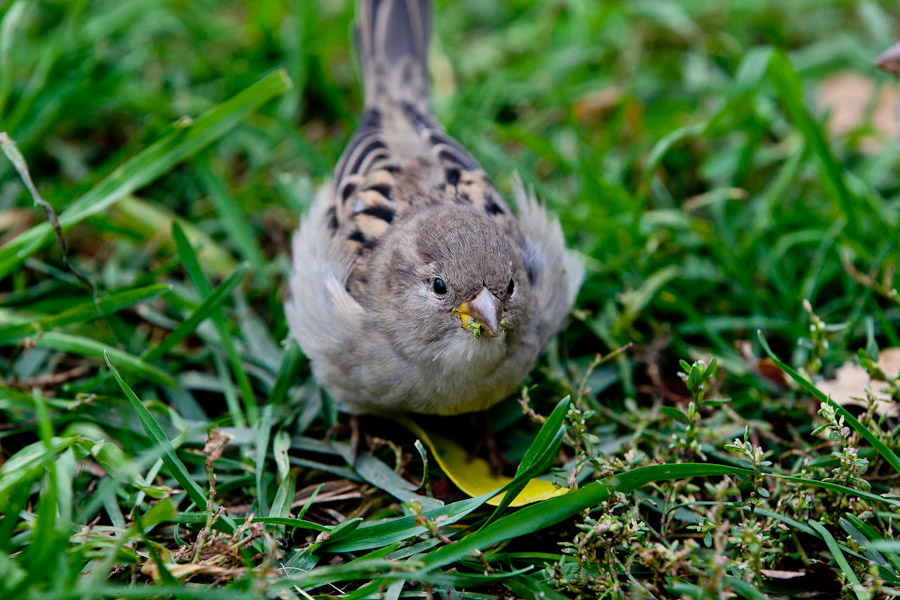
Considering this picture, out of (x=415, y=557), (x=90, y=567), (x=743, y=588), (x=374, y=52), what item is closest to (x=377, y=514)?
(x=415, y=557)

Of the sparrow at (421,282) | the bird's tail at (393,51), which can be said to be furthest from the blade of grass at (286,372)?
the bird's tail at (393,51)

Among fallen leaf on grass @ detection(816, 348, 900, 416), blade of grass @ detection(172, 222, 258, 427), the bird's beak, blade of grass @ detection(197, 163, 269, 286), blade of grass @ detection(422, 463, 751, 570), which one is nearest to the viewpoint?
blade of grass @ detection(422, 463, 751, 570)

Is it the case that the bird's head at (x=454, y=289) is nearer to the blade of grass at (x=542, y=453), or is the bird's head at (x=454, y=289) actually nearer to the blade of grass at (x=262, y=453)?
the blade of grass at (x=542, y=453)

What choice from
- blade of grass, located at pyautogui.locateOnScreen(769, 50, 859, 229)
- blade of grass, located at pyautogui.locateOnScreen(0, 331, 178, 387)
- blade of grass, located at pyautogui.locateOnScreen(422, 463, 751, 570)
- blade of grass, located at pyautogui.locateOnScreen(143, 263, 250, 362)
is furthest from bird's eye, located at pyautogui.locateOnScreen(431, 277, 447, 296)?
blade of grass, located at pyautogui.locateOnScreen(769, 50, 859, 229)

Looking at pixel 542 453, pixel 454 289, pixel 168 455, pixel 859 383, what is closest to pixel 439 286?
pixel 454 289

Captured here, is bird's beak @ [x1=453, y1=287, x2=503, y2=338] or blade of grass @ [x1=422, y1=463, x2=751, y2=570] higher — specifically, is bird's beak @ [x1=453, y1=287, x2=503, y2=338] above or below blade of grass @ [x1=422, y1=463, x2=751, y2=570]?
above

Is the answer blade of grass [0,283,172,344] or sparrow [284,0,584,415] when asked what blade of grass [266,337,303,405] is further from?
blade of grass [0,283,172,344]

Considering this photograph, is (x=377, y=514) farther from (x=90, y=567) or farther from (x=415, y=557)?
(x=90, y=567)
